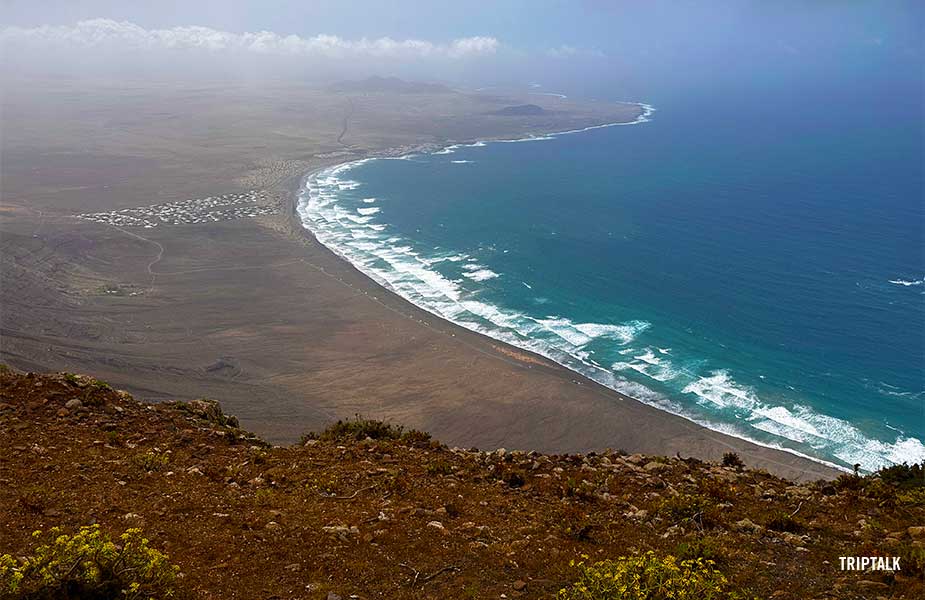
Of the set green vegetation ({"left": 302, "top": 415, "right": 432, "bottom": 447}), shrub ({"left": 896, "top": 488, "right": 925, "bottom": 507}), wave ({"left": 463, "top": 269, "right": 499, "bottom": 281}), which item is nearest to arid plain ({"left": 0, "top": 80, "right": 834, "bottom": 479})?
wave ({"left": 463, "top": 269, "right": 499, "bottom": 281})

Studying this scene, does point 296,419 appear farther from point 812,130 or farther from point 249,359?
point 812,130

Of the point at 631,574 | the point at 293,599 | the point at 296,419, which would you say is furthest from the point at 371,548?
the point at 296,419

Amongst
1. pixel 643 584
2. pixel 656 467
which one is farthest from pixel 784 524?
pixel 643 584

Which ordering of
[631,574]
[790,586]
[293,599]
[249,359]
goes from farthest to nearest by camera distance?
1. [249,359]
2. [790,586]
3. [293,599]
4. [631,574]

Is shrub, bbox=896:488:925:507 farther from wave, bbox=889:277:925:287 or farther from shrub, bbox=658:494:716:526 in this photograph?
wave, bbox=889:277:925:287

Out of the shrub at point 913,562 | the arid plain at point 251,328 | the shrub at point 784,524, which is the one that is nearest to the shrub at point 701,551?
the shrub at point 784,524

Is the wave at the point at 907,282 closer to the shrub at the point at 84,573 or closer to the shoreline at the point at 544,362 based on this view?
the shoreline at the point at 544,362

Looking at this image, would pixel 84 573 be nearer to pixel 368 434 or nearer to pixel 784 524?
pixel 368 434
